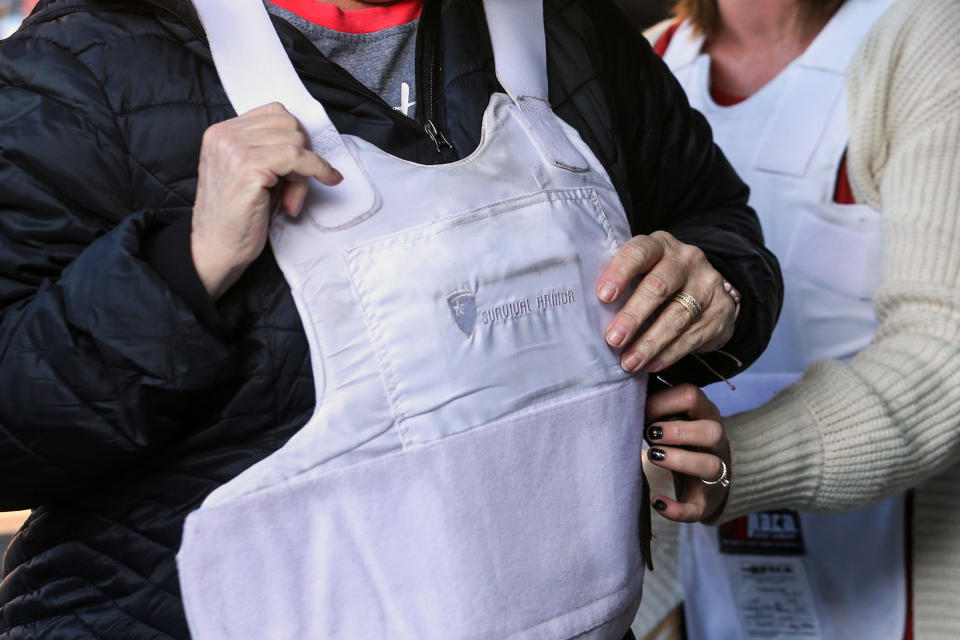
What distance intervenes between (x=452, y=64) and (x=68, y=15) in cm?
34

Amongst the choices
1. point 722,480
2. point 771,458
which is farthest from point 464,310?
point 771,458

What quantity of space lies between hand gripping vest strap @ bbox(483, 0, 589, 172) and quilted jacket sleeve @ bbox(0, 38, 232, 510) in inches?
13.7

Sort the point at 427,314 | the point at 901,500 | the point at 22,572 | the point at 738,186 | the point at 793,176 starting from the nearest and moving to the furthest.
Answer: the point at 427,314 < the point at 22,572 < the point at 738,186 < the point at 901,500 < the point at 793,176

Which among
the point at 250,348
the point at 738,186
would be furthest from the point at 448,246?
the point at 738,186

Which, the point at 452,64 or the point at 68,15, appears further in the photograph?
the point at 452,64

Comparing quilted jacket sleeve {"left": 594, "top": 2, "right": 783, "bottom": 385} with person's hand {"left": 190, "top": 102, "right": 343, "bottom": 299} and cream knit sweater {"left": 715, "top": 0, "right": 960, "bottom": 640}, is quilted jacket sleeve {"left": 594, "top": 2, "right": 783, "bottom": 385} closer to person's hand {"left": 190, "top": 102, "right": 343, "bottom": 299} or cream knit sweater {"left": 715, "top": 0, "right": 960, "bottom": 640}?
cream knit sweater {"left": 715, "top": 0, "right": 960, "bottom": 640}

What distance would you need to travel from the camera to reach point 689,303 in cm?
100

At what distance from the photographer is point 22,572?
93cm

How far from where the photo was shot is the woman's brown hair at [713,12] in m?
1.75

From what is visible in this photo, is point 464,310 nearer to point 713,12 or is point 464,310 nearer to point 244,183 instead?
point 244,183

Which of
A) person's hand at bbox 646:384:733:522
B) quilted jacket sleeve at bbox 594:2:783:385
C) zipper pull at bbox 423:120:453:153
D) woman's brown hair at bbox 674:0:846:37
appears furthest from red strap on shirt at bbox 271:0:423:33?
woman's brown hair at bbox 674:0:846:37

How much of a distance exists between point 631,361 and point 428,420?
23cm

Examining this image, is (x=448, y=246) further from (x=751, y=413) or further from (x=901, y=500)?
(x=901, y=500)

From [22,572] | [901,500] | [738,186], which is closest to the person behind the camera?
[22,572]
